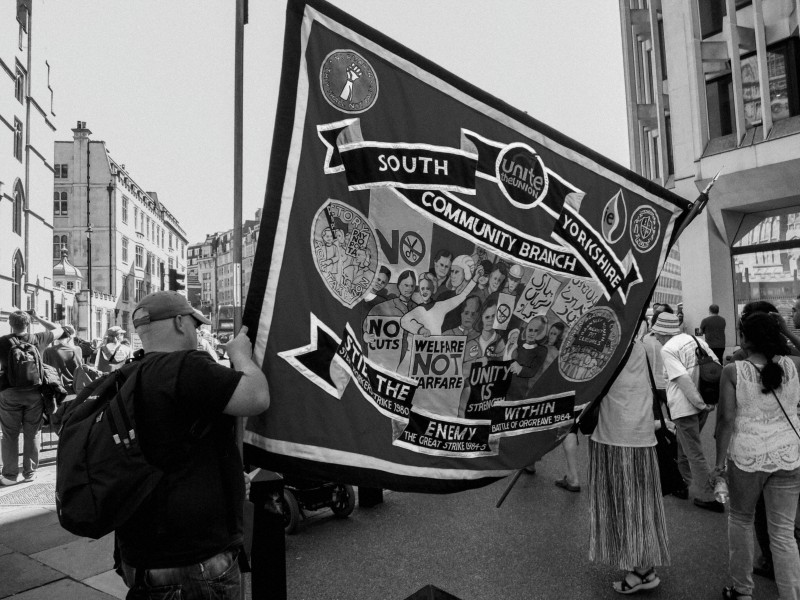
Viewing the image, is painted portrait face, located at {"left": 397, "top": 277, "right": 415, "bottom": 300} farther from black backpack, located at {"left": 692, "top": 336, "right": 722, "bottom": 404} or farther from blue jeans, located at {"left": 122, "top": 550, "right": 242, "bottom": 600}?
black backpack, located at {"left": 692, "top": 336, "right": 722, "bottom": 404}

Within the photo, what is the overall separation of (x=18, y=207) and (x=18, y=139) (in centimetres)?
315

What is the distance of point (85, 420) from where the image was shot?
208 centimetres

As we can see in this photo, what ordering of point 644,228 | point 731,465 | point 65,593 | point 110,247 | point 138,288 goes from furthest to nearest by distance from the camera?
point 138,288 → point 110,247 → point 65,593 → point 731,465 → point 644,228

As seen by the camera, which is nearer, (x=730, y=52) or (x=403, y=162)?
(x=403, y=162)

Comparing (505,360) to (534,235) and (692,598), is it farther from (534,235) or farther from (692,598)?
(692,598)

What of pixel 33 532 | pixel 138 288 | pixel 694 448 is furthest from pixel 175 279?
pixel 138 288

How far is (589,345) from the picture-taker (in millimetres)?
3266

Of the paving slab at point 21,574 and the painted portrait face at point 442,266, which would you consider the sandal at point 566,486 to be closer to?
the painted portrait face at point 442,266

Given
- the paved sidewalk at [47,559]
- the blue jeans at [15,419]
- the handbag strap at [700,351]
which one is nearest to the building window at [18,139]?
the blue jeans at [15,419]

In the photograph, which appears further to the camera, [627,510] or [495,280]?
[627,510]

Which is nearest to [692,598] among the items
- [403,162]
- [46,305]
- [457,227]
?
[457,227]

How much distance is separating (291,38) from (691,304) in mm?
17386

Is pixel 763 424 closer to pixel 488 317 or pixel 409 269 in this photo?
pixel 488 317

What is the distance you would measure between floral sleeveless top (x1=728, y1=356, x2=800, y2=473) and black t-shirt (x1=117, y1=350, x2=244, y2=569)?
10.6ft
